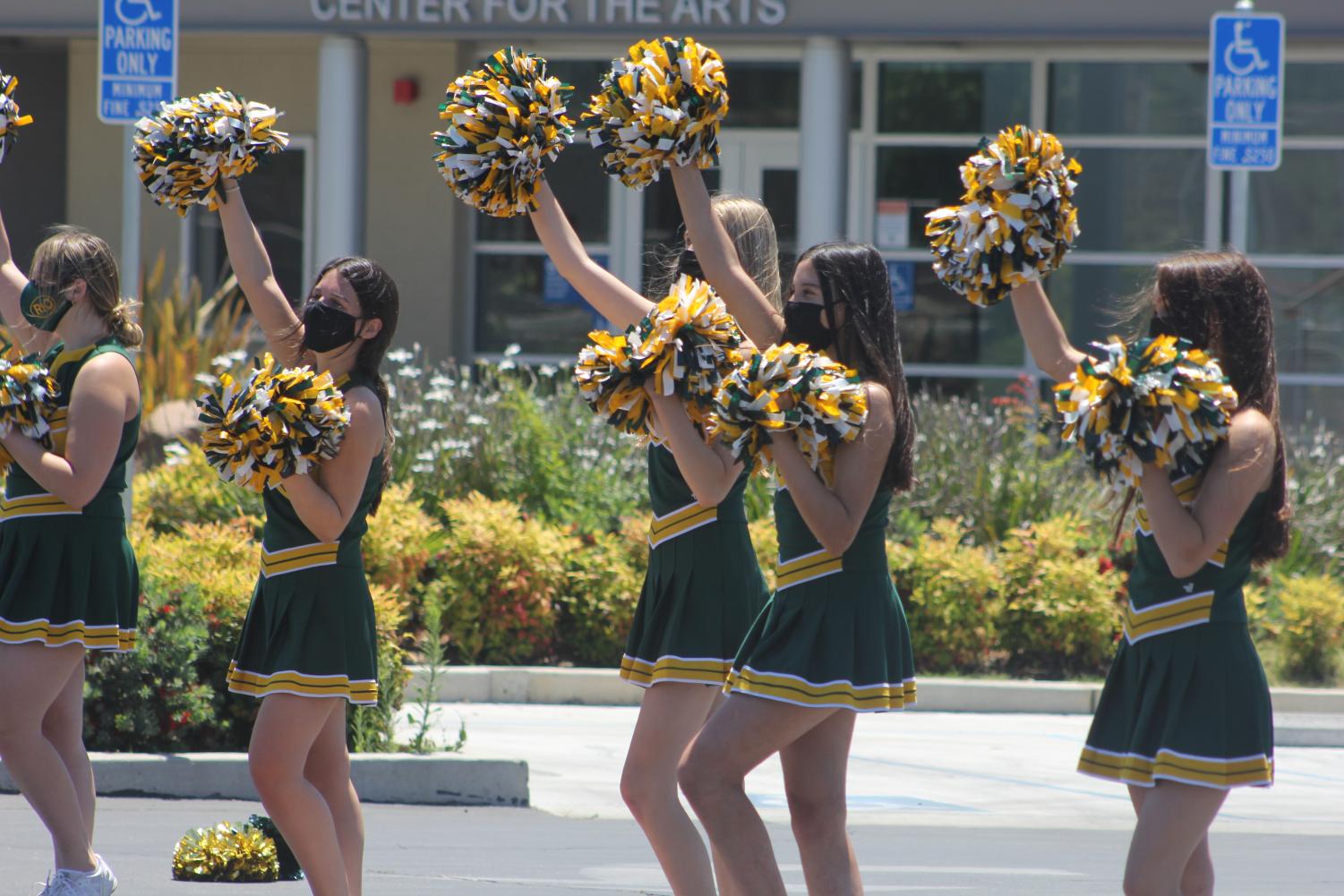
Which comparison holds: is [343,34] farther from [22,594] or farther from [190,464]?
[22,594]

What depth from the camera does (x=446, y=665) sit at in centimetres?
872

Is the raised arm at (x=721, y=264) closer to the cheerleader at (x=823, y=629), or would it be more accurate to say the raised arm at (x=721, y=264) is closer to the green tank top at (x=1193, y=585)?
the cheerleader at (x=823, y=629)

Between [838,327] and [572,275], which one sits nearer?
[838,327]

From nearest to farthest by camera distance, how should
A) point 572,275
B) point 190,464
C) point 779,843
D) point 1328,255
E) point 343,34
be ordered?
point 572,275, point 779,843, point 190,464, point 343,34, point 1328,255

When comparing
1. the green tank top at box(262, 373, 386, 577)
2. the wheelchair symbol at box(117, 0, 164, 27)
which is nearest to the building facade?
the wheelchair symbol at box(117, 0, 164, 27)

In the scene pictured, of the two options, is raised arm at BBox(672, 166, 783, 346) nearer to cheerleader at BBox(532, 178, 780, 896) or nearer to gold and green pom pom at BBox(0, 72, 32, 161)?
cheerleader at BBox(532, 178, 780, 896)

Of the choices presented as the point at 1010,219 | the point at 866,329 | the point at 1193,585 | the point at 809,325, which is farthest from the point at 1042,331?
the point at 1193,585

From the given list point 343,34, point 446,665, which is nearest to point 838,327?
point 446,665

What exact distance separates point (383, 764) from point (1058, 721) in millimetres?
3770

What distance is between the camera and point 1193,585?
11.8 ft

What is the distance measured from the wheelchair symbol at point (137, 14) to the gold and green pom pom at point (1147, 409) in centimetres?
585

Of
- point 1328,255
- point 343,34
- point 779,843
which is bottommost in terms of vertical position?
point 779,843

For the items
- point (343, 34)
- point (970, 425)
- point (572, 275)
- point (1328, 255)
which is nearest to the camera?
point (572, 275)

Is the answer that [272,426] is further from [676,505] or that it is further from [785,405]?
[785,405]
